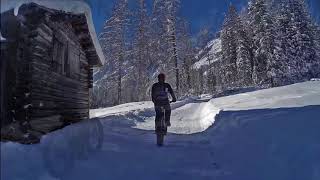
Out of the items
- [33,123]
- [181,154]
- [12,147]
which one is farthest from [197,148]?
[12,147]

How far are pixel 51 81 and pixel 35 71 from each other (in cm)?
145

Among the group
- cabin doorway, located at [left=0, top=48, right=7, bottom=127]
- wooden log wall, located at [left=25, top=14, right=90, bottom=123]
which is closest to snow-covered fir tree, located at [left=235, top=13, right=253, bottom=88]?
wooden log wall, located at [left=25, top=14, right=90, bottom=123]

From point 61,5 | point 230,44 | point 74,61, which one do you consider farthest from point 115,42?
point 61,5

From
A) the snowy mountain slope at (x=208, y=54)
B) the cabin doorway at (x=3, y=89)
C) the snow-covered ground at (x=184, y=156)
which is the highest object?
the snowy mountain slope at (x=208, y=54)

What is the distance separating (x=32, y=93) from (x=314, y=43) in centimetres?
5042

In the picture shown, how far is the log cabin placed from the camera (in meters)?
8.50

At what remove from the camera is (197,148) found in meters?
12.4

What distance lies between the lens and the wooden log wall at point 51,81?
30.8ft

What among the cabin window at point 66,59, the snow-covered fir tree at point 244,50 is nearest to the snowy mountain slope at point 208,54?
the snow-covered fir tree at point 244,50

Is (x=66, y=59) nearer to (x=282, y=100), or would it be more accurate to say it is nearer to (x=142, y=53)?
(x=282, y=100)

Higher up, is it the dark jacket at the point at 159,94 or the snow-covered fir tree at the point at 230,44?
the snow-covered fir tree at the point at 230,44

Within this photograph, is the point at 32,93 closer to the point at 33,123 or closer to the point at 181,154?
the point at 33,123

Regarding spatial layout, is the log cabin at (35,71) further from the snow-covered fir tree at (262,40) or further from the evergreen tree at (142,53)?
the evergreen tree at (142,53)

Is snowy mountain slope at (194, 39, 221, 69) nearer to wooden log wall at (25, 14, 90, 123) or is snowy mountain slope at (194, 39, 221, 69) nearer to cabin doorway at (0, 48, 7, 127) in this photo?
wooden log wall at (25, 14, 90, 123)
